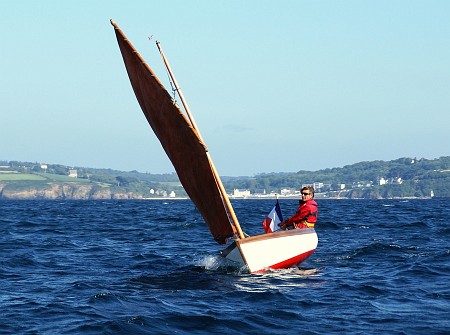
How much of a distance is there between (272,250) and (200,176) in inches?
120

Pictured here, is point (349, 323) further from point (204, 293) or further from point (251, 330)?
point (204, 293)

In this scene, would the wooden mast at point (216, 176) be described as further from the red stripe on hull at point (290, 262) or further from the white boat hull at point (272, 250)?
the red stripe on hull at point (290, 262)

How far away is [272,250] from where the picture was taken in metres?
24.6

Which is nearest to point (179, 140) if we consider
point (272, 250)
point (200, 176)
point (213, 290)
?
point (200, 176)

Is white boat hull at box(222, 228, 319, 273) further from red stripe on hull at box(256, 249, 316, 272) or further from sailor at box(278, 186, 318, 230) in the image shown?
sailor at box(278, 186, 318, 230)

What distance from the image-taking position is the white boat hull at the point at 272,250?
24172 mm

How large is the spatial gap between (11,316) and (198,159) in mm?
8007

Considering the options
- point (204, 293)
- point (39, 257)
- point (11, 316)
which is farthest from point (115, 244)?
point (11, 316)

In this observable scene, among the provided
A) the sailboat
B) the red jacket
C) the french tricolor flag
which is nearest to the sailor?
the red jacket

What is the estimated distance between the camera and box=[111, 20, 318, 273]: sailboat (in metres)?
23.7

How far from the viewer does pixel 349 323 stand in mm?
17047

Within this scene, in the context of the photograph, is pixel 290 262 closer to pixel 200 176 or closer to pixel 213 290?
pixel 200 176

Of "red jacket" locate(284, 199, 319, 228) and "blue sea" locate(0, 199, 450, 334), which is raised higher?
"red jacket" locate(284, 199, 319, 228)

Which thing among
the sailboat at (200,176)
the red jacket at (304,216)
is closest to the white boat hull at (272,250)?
the sailboat at (200,176)
